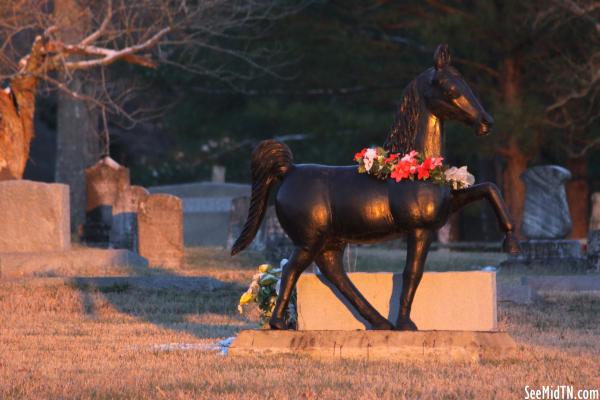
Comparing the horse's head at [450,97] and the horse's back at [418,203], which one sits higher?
the horse's head at [450,97]

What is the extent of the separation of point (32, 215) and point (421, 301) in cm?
1036

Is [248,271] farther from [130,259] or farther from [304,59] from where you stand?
[304,59]

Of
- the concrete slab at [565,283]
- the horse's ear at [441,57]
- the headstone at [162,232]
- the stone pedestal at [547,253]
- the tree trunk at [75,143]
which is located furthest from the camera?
the tree trunk at [75,143]

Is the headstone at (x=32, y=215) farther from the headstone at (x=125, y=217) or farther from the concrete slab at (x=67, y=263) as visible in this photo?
the headstone at (x=125, y=217)

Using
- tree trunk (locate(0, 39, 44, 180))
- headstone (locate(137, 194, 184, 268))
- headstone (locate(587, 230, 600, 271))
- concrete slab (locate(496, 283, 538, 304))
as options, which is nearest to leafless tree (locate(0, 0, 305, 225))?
tree trunk (locate(0, 39, 44, 180))

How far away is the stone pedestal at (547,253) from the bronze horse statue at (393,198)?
1262cm

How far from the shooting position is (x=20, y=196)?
1889 centimetres

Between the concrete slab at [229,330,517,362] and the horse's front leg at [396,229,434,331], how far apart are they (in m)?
0.16

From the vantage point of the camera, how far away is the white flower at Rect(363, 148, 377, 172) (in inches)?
372

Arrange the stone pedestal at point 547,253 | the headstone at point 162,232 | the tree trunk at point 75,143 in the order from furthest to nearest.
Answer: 1. the tree trunk at point 75,143
2. the stone pedestal at point 547,253
3. the headstone at point 162,232

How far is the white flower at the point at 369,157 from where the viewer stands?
9.44 metres

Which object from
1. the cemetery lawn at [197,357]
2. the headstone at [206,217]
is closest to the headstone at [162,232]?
the cemetery lawn at [197,357]

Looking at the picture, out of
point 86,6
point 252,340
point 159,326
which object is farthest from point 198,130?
point 252,340

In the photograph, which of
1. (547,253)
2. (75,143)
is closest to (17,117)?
(75,143)
